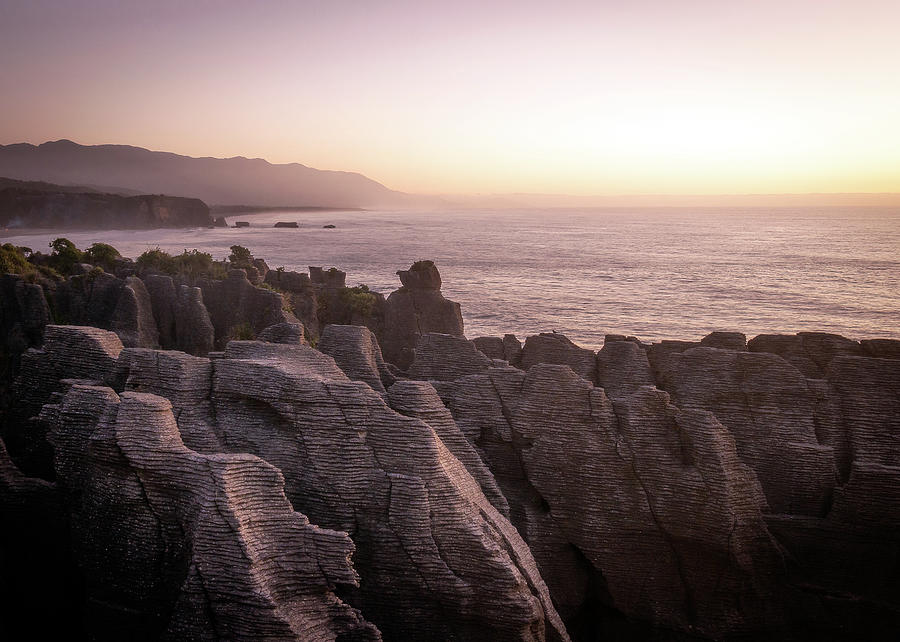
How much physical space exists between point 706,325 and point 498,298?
33192 millimetres

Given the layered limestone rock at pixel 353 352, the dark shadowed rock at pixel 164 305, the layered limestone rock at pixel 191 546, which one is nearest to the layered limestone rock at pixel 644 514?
the layered limestone rock at pixel 353 352

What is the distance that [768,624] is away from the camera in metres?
16.3

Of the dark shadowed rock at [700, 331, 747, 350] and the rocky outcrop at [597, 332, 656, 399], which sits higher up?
the dark shadowed rock at [700, 331, 747, 350]

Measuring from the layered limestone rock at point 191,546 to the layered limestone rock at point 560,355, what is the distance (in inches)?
485

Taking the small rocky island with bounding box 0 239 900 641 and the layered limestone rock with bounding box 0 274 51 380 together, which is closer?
the small rocky island with bounding box 0 239 900 641

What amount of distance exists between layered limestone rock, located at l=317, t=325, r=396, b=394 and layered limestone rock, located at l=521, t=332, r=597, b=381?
6821 millimetres

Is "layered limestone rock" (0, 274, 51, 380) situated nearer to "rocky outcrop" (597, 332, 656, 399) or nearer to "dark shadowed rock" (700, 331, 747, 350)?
"rocky outcrop" (597, 332, 656, 399)

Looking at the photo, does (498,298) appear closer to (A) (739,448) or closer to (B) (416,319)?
(B) (416,319)

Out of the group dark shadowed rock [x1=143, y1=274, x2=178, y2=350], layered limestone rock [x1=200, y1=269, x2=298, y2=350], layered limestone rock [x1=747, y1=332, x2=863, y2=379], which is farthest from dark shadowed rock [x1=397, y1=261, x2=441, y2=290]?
layered limestone rock [x1=747, y1=332, x2=863, y2=379]

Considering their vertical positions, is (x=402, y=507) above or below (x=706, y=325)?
above

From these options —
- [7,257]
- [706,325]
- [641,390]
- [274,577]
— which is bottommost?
[706,325]

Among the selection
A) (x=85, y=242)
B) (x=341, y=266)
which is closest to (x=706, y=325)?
(x=341, y=266)

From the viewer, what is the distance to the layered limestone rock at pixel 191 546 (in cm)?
1062

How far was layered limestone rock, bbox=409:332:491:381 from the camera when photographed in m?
21.0
